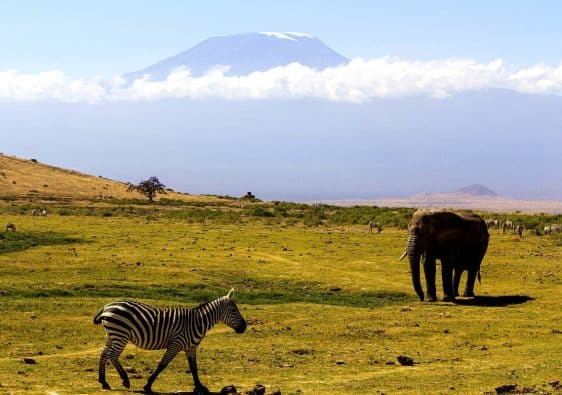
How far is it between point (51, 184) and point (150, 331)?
336 ft

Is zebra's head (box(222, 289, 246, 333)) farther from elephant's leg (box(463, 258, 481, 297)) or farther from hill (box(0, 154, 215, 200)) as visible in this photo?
hill (box(0, 154, 215, 200))

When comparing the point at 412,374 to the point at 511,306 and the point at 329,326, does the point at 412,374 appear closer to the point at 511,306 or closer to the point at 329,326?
the point at 329,326

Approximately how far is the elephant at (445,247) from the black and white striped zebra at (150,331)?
19.5 meters

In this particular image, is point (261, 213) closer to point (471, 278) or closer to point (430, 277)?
point (471, 278)

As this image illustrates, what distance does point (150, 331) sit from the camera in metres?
21.2

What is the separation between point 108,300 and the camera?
36562 millimetres

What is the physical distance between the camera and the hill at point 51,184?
111562mm

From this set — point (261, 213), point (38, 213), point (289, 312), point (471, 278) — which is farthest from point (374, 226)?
point (289, 312)

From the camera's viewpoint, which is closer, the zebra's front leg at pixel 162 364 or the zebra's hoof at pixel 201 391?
the zebra's front leg at pixel 162 364

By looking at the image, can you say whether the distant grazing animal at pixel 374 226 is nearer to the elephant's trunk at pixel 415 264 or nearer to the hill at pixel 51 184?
the elephant's trunk at pixel 415 264

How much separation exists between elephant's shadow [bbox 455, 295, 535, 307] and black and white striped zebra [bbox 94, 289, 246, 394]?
19.9 m

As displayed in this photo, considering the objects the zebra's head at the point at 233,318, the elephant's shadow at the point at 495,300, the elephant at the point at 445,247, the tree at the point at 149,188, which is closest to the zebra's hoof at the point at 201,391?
the zebra's head at the point at 233,318

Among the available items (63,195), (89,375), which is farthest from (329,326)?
(63,195)

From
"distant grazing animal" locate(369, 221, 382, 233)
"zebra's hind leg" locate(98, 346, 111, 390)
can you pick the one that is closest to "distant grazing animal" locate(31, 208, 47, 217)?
"distant grazing animal" locate(369, 221, 382, 233)
